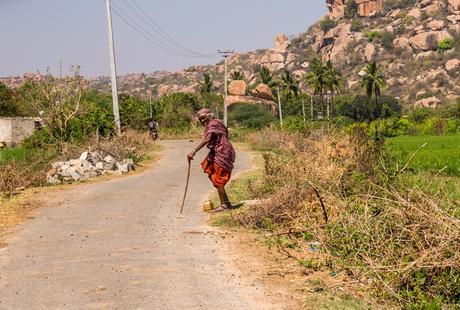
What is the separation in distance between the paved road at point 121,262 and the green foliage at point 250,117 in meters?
41.3

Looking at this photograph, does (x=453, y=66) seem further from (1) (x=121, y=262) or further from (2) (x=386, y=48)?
(1) (x=121, y=262)

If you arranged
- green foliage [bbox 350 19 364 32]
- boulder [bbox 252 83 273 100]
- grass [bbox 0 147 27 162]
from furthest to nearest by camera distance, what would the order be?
green foliage [bbox 350 19 364 32], boulder [bbox 252 83 273 100], grass [bbox 0 147 27 162]

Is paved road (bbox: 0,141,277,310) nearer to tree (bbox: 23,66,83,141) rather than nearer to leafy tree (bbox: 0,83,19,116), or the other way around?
tree (bbox: 23,66,83,141)

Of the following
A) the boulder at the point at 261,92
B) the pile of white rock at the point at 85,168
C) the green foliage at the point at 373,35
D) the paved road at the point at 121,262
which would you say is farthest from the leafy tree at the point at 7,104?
the green foliage at the point at 373,35

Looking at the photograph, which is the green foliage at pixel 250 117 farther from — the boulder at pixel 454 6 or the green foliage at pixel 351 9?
the green foliage at pixel 351 9

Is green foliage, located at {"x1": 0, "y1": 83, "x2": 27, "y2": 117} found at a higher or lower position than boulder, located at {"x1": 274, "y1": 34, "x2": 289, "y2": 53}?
lower

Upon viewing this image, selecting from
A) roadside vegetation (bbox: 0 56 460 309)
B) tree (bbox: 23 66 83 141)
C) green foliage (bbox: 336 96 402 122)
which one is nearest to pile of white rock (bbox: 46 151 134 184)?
roadside vegetation (bbox: 0 56 460 309)

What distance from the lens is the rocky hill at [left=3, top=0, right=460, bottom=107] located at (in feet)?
402

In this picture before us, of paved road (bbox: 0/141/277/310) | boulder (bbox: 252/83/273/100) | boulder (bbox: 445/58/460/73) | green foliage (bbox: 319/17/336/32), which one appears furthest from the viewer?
green foliage (bbox: 319/17/336/32)

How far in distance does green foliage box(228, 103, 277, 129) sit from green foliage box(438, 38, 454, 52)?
90583mm

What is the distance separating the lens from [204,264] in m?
7.10

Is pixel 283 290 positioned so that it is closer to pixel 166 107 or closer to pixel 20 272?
pixel 20 272

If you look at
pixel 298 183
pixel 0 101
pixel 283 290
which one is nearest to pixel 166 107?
pixel 0 101

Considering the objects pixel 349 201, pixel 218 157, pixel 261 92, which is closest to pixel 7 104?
pixel 261 92
